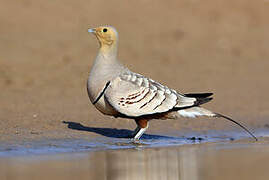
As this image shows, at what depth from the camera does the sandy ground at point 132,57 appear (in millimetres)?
13000

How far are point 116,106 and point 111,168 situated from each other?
1969mm

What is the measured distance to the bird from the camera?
1059 centimetres

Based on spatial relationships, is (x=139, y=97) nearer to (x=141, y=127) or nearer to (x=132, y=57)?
(x=141, y=127)

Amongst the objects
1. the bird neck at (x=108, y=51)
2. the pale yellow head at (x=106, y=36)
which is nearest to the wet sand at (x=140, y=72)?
the bird neck at (x=108, y=51)

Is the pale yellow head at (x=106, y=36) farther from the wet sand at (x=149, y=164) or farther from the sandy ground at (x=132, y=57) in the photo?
the wet sand at (x=149, y=164)

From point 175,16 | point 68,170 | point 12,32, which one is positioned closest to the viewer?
point 68,170

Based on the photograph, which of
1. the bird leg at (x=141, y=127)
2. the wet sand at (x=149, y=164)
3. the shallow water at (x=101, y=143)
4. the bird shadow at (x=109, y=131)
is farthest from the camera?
the bird shadow at (x=109, y=131)

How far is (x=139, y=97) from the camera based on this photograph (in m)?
10.8

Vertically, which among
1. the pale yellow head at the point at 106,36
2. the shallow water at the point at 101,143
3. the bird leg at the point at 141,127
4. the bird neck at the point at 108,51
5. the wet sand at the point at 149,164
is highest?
the pale yellow head at the point at 106,36

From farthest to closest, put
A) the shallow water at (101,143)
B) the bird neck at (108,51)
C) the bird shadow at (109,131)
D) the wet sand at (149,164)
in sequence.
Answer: the bird shadow at (109,131), the bird neck at (108,51), the shallow water at (101,143), the wet sand at (149,164)

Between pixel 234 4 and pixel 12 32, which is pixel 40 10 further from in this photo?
pixel 234 4

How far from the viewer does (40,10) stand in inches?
798

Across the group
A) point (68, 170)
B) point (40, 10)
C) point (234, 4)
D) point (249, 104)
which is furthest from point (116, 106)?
point (234, 4)

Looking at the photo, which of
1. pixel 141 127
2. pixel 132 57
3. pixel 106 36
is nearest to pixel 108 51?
pixel 106 36
